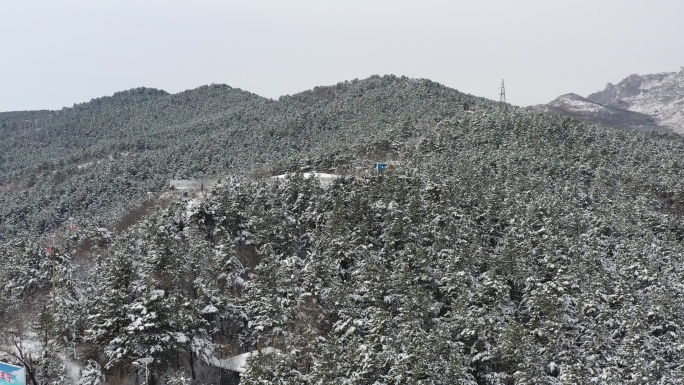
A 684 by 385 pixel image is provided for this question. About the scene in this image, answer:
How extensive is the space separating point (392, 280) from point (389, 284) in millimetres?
871

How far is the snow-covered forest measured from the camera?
37.3m

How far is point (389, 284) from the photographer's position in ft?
145

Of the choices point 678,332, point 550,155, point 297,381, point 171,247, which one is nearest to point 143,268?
point 171,247

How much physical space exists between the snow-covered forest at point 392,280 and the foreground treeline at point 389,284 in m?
0.19

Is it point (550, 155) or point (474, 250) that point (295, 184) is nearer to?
point (474, 250)

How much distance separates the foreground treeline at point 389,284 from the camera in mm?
37312

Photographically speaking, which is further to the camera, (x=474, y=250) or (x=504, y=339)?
(x=474, y=250)

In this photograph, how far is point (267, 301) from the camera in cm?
4172

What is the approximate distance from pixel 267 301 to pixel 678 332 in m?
33.4

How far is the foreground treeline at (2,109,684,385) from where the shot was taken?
3731 centimetres

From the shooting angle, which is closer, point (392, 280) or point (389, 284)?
point (389, 284)

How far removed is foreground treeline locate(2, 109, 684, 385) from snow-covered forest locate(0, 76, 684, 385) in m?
0.19

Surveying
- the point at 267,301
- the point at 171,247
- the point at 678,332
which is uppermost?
the point at 171,247

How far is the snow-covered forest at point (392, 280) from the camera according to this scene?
3734 cm
